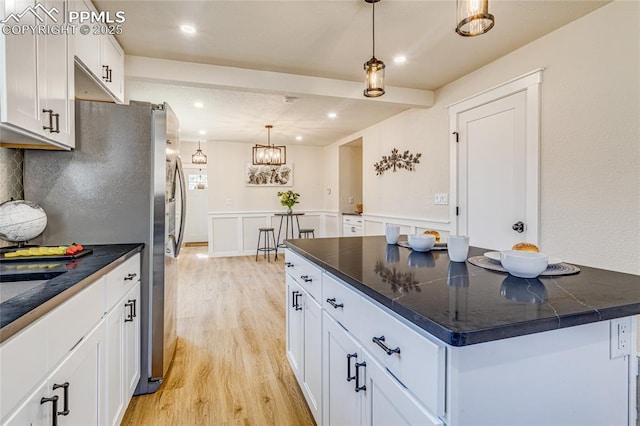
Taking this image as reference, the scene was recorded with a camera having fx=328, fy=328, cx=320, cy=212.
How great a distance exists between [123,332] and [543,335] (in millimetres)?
1834

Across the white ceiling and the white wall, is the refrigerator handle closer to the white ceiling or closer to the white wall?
the white ceiling

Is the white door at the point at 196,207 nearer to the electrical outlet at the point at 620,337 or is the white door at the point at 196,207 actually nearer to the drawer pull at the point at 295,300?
the drawer pull at the point at 295,300

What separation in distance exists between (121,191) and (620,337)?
2.34 m

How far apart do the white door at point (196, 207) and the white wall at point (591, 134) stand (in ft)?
23.8

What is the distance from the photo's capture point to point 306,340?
1788mm

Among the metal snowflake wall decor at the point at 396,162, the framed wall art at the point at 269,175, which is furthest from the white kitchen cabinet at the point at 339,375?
the framed wall art at the point at 269,175

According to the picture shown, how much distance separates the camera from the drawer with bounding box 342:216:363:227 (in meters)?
5.96

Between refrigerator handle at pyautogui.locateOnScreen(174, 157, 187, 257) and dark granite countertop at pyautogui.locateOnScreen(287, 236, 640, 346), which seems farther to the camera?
refrigerator handle at pyautogui.locateOnScreen(174, 157, 187, 257)

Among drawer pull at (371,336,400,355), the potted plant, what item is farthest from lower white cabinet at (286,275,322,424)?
the potted plant

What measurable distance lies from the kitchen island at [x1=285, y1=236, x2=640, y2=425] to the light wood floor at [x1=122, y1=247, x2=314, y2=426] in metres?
0.97

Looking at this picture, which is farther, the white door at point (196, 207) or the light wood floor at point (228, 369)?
the white door at point (196, 207)

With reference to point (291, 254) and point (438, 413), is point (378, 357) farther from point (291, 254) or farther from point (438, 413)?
point (291, 254)

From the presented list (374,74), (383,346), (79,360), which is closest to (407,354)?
(383,346)

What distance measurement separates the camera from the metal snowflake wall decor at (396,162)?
4316mm
